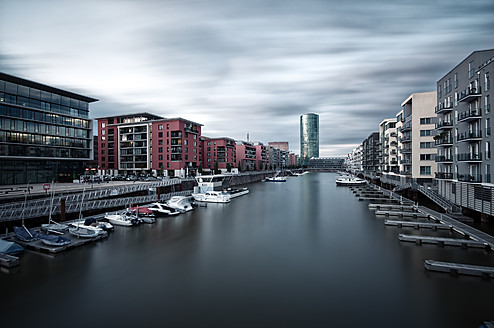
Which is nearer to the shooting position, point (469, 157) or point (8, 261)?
point (8, 261)

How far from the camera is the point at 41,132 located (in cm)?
4534

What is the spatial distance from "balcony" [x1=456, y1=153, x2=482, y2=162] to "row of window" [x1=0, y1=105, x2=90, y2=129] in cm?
6364

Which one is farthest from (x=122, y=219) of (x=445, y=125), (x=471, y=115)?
(x=445, y=125)

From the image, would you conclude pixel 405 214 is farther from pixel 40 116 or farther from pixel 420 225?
pixel 40 116

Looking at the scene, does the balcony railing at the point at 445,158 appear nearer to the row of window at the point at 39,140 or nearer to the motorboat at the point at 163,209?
the motorboat at the point at 163,209

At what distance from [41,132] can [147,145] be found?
2419 centimetres

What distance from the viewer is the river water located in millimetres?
10562

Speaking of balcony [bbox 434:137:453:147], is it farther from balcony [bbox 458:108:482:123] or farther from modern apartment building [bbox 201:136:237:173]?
modern apartment building [bbox 201:136:237:173]

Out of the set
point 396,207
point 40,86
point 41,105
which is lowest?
point 396,207

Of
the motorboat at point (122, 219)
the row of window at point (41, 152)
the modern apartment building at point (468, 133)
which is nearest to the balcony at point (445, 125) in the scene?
the modern apartment building at point (468, 133)

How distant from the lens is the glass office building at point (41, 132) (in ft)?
134

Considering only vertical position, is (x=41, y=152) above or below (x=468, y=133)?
below

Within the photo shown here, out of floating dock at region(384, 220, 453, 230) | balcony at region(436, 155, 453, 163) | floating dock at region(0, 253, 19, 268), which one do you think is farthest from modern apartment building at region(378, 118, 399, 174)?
floating dock at region(0, 253, 19, 268)

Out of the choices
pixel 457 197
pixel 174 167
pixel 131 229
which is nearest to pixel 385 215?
pixel 457 197
